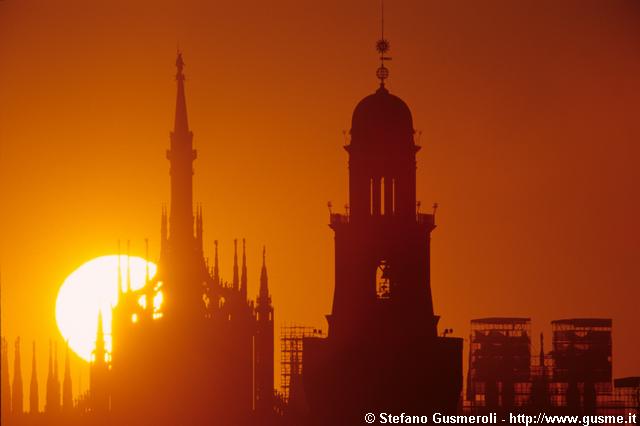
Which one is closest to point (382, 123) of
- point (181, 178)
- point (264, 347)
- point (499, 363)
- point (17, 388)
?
point (181, 178)

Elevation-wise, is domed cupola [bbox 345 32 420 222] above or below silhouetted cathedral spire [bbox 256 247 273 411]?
above

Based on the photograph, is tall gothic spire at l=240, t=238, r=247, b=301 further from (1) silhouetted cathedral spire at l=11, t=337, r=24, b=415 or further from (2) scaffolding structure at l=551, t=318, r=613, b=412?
(2) scaffolding structure at l=551, t=318, r=613, b=412

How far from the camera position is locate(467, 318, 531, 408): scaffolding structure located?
6058 inches

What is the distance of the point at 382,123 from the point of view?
11606cm

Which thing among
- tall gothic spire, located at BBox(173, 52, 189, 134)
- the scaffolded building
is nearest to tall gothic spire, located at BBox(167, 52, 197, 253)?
tall gothic spire, located at BBox(173, 52, 189, 134)

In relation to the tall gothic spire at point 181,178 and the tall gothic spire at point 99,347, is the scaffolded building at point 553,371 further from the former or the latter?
the tall gothic spire at point 99,347

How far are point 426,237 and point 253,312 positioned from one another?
42.6 feet

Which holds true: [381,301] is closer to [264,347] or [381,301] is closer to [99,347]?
[264,347]

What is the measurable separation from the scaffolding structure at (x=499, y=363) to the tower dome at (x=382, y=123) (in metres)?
41.1

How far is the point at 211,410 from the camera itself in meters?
115

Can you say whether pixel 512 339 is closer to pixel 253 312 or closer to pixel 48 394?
pixel 253 312

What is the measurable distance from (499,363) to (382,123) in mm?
43329

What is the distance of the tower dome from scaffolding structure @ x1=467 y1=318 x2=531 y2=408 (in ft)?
135

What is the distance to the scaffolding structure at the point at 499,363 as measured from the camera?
15388 centimetres
